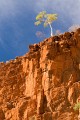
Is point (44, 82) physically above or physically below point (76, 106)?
above

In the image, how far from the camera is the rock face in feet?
140

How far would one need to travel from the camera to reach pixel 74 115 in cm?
4128

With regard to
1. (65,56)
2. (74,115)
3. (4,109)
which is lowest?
(74,115)

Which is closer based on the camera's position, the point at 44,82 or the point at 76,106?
the point at 76,106

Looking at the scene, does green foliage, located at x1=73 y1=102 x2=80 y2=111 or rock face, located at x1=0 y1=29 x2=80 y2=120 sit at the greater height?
rock face, located at x1=0 y1=29 x2=80 y2=120

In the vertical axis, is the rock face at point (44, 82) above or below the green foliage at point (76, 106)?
above

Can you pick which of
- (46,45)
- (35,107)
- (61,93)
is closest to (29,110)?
(35,107)

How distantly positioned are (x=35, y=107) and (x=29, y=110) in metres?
0.60

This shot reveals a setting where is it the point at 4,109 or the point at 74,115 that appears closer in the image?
the point at 74,115

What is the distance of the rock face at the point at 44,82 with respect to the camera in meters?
42.6

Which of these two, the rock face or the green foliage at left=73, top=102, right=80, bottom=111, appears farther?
the rock face

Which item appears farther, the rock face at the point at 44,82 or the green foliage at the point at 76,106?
the rock face at the point at 44,82

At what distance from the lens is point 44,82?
146 feet

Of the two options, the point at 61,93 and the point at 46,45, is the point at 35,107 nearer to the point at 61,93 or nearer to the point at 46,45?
the point at 61,93
